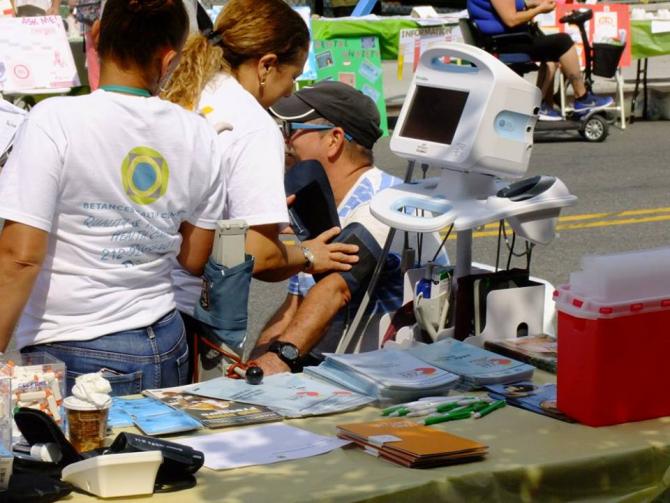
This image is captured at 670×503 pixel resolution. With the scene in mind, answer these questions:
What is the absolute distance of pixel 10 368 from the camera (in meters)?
2.76

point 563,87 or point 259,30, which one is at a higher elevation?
point 259,30

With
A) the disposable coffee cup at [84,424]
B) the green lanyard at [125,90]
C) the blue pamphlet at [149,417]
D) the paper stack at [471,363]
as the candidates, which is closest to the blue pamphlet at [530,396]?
the paper stack at [471,363]

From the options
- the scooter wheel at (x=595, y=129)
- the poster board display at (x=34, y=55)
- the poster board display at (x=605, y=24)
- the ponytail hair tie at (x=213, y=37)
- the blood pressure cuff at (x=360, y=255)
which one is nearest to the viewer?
the ponytail hair tie at (x=213, y=37)

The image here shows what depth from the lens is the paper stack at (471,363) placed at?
3.37m

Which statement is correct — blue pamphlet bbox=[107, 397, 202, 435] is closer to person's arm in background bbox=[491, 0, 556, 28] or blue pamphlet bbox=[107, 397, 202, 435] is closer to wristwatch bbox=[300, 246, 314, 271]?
wristwatch bbox=[300, 246, 314, 271]

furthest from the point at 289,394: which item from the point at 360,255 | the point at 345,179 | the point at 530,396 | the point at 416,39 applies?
the point at 416,39

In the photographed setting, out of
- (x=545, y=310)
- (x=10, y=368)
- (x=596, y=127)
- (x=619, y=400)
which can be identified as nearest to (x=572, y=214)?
(x=596, y=127)

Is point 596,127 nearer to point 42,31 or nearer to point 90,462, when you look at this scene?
point 42,31

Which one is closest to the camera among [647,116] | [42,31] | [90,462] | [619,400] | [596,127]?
[90,462]

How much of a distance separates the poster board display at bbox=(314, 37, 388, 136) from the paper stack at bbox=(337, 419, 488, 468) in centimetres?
912

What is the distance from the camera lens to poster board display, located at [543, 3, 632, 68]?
13.0 metres

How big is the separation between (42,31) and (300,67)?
7.92 metres

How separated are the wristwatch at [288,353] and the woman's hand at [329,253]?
252mm

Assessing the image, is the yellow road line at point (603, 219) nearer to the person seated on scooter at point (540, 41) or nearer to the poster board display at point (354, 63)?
the person seated on scooter at point (540, 41)
